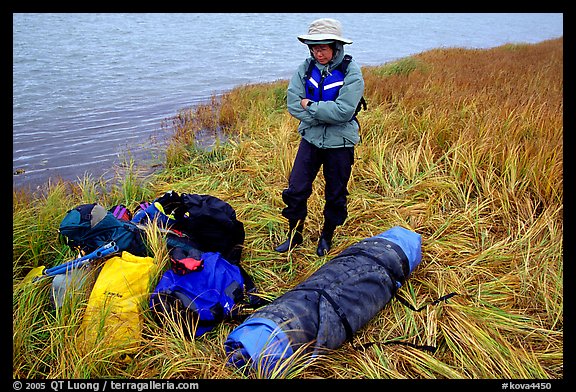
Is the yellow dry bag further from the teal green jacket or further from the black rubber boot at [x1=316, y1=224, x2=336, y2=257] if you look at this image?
the teal green jacket

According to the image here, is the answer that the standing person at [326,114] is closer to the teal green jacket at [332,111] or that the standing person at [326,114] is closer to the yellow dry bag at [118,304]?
the teal green jacket at [332,111]

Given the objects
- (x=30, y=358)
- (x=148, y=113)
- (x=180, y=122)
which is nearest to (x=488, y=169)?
(x=30, y=358)

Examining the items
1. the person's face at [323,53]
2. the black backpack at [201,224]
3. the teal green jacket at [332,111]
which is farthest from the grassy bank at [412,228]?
the person's face at [323,53]

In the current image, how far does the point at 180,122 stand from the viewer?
8.02 m

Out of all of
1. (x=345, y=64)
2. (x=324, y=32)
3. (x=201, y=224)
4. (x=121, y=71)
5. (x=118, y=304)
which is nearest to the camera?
(x=118, y=304)

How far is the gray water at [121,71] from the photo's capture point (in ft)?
22.0

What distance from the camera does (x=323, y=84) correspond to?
3305mm

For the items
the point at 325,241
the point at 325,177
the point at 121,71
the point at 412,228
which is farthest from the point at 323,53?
the point at 121,71

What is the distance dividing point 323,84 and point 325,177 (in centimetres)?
84

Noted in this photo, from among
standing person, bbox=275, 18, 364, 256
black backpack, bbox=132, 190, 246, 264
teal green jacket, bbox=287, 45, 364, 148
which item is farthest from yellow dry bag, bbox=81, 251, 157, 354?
teal green jacket, bbox=287, 45, 364, 148

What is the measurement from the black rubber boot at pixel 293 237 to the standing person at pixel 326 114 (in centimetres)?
3

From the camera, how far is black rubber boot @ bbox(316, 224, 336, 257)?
12.4ft

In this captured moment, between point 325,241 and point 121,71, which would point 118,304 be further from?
point 121,71

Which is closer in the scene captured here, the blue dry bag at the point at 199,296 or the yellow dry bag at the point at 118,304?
the yellow dry bag at the point at 118,304
